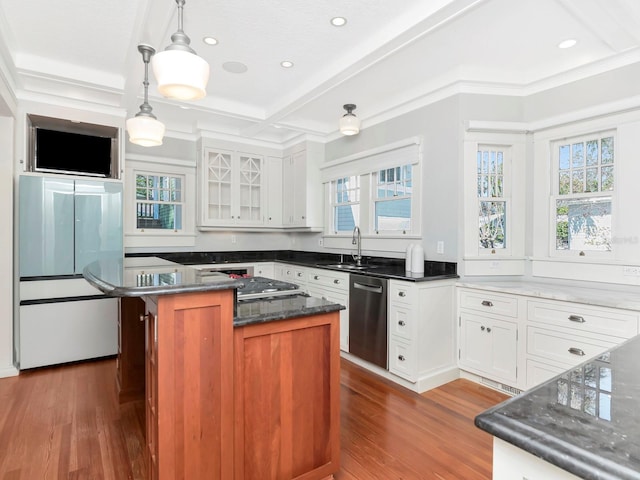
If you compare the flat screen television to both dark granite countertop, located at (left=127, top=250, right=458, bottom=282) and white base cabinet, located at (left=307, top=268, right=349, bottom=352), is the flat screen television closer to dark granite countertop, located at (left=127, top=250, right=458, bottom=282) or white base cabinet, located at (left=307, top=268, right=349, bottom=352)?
dark granite countertop, located at (left=127, top=250, right=458, bottom=282)

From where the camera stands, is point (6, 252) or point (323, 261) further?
point (323, 261)

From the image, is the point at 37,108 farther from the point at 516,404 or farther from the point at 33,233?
the point at 516,404

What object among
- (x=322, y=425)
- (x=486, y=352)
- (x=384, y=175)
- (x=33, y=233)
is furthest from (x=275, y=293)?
(x=33, y=233)

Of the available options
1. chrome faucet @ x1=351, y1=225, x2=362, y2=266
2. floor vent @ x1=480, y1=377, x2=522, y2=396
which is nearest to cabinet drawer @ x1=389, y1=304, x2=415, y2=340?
floor vent @ x1=480, y1=377, x2=522, y2=396

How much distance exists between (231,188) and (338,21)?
293cm

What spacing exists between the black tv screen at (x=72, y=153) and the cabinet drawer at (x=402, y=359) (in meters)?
3.36

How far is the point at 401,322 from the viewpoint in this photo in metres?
3.09

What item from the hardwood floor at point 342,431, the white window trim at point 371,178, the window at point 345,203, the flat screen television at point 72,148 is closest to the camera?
the hardwood floor at point 342,431

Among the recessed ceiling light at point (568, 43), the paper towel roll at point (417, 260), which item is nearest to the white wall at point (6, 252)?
the paper towel roll at point (417, 260)

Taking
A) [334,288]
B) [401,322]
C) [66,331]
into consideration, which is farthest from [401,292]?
[66,331]

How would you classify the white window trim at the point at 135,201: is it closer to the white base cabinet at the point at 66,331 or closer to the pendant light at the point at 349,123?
the white base cabinet at the point at 66,331

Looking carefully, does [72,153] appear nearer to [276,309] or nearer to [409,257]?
[276,309]

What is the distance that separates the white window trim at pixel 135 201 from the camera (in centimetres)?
454

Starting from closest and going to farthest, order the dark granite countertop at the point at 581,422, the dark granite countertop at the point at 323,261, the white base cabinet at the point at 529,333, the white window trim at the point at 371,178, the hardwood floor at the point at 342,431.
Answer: the dark granite countertop at the point at 581,422 → the hardwood floor at the point at 342,431 → the white base cabinet at the point at 529,333 → the dark granite countertop at the point at 323,261 → the white window trim at the point at 371,178
